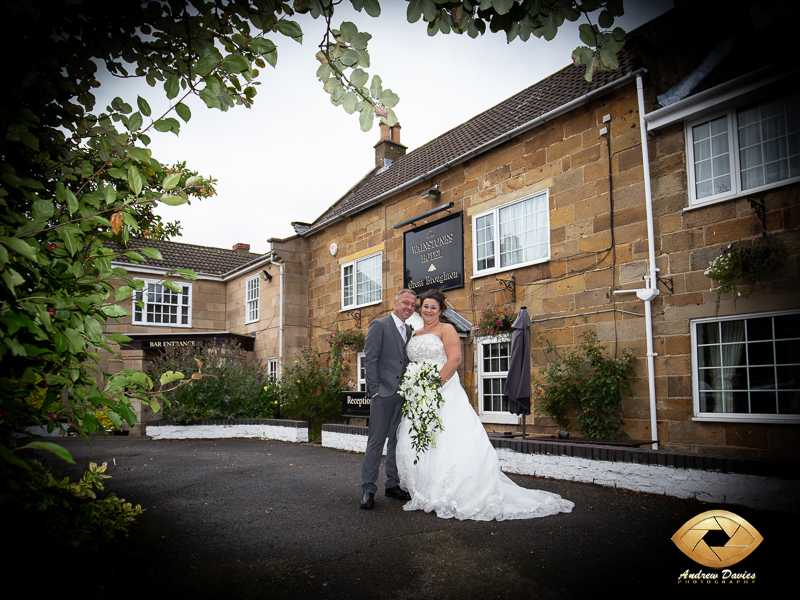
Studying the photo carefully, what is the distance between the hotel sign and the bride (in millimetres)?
6191

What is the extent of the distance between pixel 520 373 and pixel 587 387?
1136mm

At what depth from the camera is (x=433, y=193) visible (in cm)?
1256

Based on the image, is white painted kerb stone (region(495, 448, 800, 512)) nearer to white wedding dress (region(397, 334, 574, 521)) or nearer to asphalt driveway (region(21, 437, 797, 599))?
asphalt driveway (region(21, 437, 797, 599))

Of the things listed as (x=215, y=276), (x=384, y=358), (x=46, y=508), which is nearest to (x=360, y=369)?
(x=384, y=358)

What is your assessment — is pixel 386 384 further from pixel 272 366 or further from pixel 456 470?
pixel 272 366

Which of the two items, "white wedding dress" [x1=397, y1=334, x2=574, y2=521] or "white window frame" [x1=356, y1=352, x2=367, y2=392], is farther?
"white window frame" [x1=356, y1=352, x2=367, y2=392]

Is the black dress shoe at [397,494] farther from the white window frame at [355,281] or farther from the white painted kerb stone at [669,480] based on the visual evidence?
the white window frame at [355,281]

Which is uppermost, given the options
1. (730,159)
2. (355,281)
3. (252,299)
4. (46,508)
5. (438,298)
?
(730,159)

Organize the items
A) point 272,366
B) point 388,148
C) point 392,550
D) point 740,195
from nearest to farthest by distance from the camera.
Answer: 1. point 392,550
2. point 740,195
3. point 272,366
4. point 388,148

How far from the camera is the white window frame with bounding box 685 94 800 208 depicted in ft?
24.3

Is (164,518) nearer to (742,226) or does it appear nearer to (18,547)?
(18,547)

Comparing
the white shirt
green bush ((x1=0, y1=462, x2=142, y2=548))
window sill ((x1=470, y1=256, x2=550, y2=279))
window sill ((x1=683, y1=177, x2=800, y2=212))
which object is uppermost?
window sill ((x1=683, y1=177, x2=800, y2=212))

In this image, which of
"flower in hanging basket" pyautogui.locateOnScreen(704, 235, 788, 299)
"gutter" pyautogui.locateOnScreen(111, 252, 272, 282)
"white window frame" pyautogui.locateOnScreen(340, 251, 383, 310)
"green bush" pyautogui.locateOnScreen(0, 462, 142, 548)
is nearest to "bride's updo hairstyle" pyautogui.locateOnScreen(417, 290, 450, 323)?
"green bush" pyautogui.locateOnScreen(0, 462, 142, 548)

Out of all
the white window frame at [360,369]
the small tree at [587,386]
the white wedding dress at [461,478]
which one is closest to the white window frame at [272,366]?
the white window frame at [360,369]
